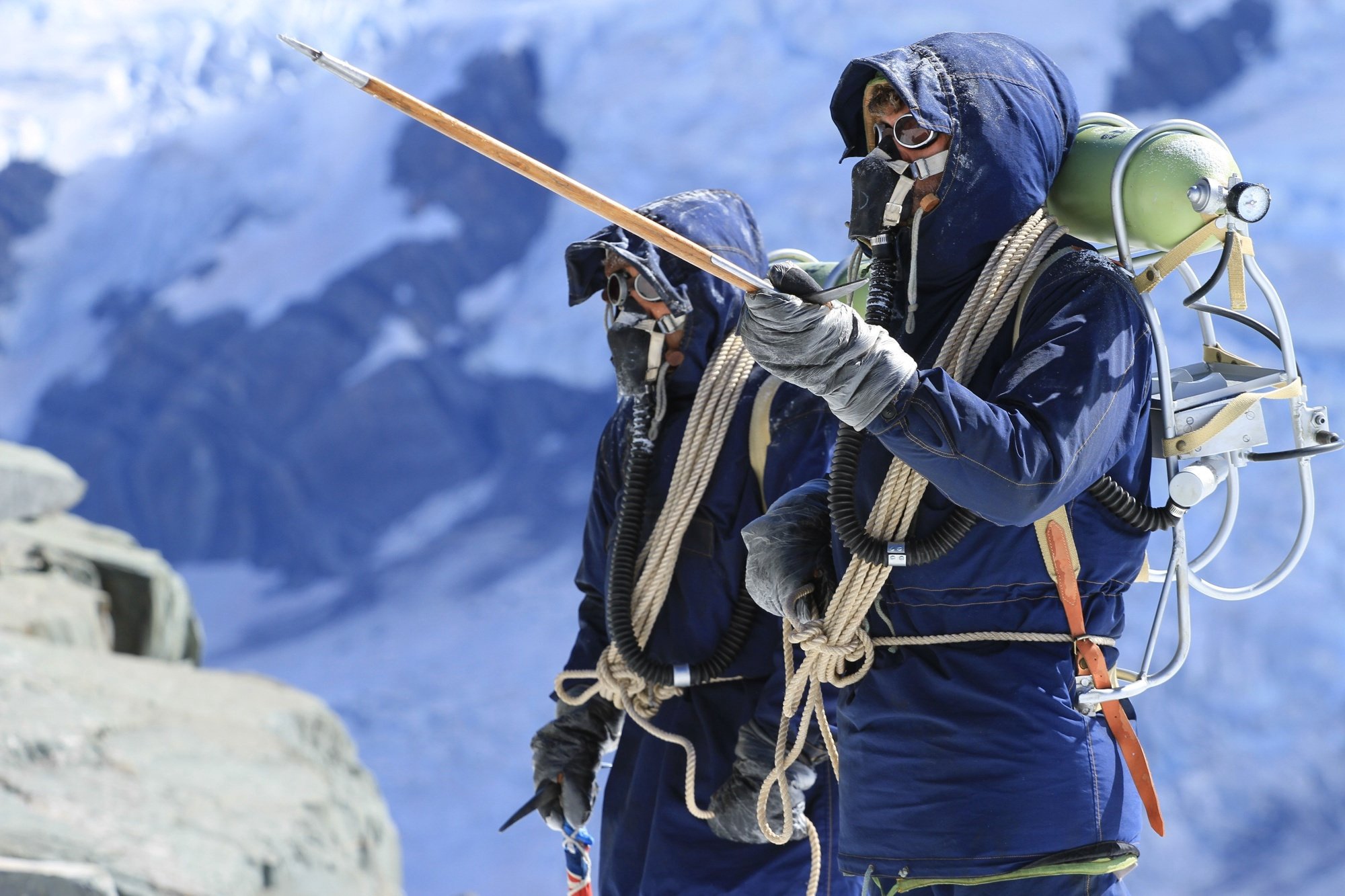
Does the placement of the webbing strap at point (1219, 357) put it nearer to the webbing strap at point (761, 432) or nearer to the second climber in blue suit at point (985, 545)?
the second climber in blue suit at point (985, 545)

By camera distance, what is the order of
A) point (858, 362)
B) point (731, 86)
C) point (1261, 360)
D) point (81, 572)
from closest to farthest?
point (858, 362)
point (81, 572)
point (1261, 360)
point (731, 86)

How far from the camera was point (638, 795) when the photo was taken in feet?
8.01

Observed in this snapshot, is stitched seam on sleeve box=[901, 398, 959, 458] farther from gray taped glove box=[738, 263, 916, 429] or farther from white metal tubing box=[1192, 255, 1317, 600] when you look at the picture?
white metal tubing box=[1192, 255, 1317, 600]

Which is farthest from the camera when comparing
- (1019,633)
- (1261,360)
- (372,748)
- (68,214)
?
(68,214)

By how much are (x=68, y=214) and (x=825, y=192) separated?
12093mm

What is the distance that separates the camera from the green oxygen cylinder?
1.59 metres

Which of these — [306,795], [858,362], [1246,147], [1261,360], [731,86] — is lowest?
[858,362]

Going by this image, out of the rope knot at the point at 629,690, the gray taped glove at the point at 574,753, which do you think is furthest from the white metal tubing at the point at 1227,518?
the gray taped glove at the point at 574,753

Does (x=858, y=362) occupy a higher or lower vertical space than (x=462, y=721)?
lower

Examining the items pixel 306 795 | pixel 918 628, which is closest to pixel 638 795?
pixel 918 628

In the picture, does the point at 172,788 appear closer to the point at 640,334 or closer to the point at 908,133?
the point at 640,334

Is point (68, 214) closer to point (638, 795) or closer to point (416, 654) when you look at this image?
point (416, 654)

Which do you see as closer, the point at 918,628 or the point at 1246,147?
the point at 918,628

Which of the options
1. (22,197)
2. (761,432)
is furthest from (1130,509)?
(22,197)
